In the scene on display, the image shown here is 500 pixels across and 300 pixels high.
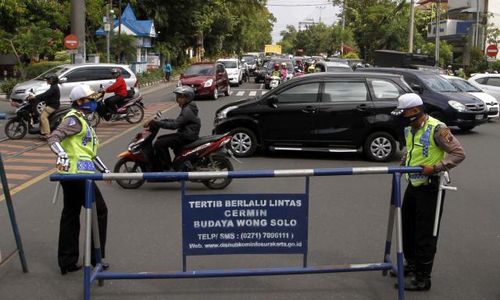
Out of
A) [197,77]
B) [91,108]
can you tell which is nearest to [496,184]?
[91,108]

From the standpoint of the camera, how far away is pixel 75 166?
5391mm

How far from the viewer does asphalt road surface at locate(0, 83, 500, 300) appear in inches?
199

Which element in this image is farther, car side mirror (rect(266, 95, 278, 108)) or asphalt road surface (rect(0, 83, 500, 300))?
car side mirror (rect(266, 95, 278, 108))

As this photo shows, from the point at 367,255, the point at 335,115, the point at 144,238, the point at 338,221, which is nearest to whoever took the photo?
the point at 367,255

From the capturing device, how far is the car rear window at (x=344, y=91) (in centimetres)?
1149

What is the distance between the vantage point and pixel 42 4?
33406 millimetres

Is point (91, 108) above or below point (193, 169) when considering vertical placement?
above

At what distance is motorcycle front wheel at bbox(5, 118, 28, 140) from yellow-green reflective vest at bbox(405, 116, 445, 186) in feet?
37.1

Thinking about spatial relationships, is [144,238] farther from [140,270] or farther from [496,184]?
[496,184]

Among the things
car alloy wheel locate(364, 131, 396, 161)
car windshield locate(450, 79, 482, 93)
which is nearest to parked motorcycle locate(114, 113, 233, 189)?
car alloy wheel locate(364, 131, 396, 161)

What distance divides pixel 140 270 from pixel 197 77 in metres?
20.4

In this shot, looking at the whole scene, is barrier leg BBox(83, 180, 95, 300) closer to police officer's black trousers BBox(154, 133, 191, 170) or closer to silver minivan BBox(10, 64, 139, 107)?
police officer's black trousers BBox(154, 133, 191, 170)

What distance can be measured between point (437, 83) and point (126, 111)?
351 inches

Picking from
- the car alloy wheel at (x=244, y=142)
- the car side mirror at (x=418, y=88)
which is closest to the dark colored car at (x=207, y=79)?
the car side mirror at (x=418, y=88)
